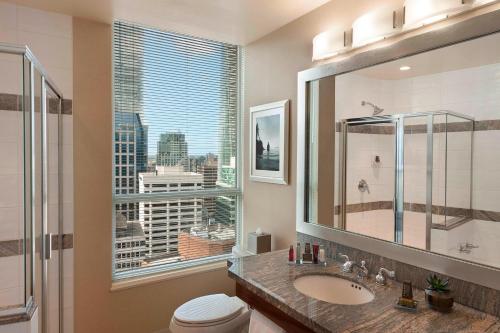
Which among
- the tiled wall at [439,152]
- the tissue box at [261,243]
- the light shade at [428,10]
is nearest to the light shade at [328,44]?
the tiled wall at [439,152]

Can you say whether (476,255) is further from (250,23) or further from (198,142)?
(198,142)

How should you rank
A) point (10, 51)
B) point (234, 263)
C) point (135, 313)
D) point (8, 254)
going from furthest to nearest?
point (135, 313)
point (8, 254)
point (234, 263)
point (10, 51)

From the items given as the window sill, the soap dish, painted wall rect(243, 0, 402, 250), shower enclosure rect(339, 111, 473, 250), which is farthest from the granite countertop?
the window sill

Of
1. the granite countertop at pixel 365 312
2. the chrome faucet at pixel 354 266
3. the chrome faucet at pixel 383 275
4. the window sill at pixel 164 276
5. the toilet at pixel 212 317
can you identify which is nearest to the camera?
the granite countertop at pixel 365 312

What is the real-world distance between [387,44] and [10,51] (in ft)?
5.89

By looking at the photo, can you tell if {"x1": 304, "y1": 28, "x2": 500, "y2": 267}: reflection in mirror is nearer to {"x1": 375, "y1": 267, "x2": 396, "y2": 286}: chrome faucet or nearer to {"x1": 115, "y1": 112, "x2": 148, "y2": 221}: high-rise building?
{"x1": 375, "y1": 267, "x2": 396, "y2": 286}: chrome faucet

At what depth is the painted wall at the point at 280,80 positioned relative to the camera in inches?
80.3

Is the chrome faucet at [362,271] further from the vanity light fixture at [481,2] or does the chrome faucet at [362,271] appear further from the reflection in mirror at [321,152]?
the vanity light fixture at [481,2]

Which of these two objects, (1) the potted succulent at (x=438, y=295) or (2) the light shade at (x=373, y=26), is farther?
(2) the light shade at (x=373, y=26)

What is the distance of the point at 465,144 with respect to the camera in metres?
1.34

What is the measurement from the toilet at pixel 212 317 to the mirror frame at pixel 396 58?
0.67 meters

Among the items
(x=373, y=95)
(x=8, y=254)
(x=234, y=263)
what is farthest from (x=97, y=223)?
(x=373, y=95)

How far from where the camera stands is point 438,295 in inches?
50.3

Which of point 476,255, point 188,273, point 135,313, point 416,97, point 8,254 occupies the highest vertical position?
point 416,97
